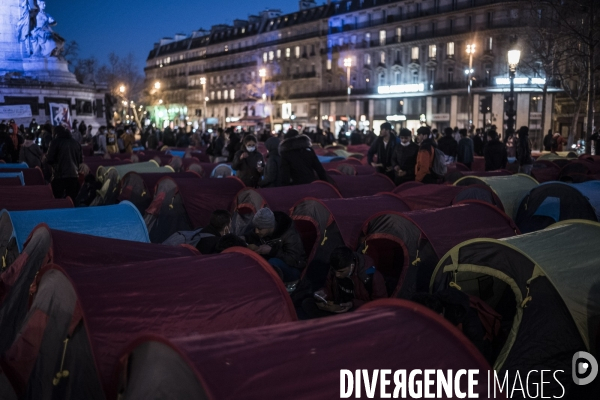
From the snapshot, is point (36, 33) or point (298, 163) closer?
point (298, 163)

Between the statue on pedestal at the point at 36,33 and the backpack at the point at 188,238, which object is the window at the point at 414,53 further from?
the backpack at the point at 188,238

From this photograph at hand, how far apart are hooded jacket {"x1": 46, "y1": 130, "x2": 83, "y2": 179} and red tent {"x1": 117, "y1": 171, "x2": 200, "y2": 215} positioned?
1319 mm

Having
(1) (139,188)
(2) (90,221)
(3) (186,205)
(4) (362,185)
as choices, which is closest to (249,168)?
(3) (186,205)

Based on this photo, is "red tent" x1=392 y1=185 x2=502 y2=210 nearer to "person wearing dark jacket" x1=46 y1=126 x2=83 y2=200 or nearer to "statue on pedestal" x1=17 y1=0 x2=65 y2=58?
"person wearing dark jacket" x1=46 y1=126 x2=83 y2=200

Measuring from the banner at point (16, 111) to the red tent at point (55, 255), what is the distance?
30.2 metres

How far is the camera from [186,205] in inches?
491

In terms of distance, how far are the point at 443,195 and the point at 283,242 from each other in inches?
164

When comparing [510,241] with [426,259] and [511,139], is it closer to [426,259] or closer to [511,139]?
[426,259]

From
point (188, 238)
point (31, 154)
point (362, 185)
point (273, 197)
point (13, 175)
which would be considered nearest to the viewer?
point (188, 238)

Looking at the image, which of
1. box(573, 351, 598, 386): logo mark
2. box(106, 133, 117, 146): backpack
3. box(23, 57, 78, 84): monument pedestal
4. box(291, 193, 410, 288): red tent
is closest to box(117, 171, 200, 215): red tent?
box(291, 193, 410, 288): red tent

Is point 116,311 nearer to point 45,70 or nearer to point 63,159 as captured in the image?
point 63,159

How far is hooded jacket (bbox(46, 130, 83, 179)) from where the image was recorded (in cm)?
1264

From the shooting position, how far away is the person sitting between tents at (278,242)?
793 centimetres

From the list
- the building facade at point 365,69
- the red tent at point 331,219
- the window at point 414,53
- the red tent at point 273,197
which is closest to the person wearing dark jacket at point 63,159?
the red tent at point 273,197
